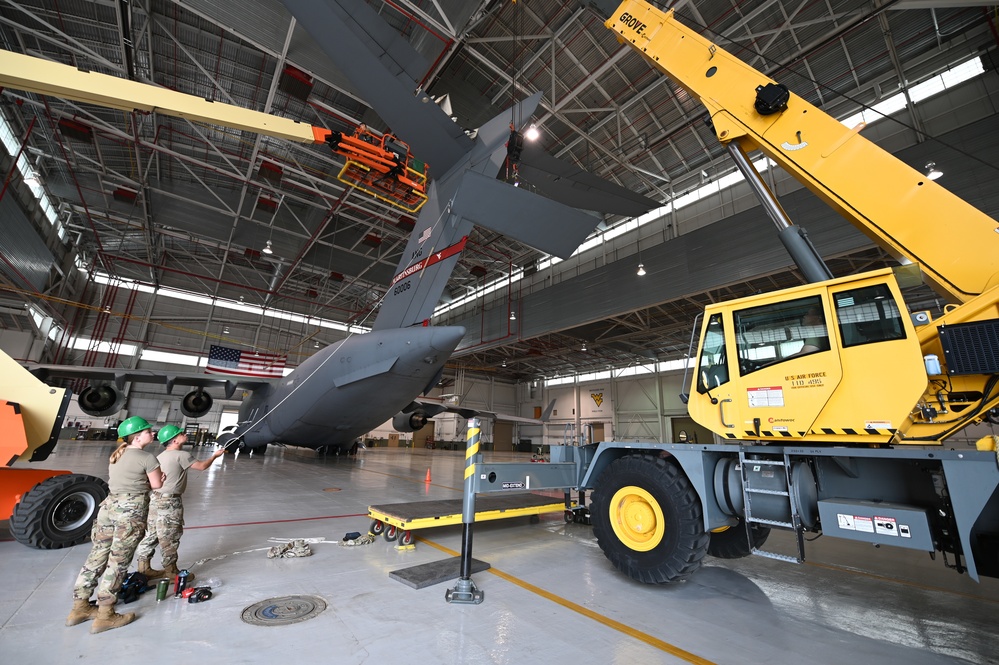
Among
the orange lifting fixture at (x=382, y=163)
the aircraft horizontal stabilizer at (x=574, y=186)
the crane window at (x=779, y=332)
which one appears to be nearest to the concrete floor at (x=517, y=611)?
the crane window at (x=779, y=332)

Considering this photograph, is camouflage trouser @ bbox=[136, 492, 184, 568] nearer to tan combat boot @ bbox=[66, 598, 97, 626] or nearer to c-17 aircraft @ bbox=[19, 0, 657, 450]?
tan combat boot @ bbox=[66, 598, 97, 626]

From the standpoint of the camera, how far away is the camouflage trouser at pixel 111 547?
2.84 metres

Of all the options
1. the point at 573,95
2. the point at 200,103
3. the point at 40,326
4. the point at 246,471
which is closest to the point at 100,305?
the point at 40,326

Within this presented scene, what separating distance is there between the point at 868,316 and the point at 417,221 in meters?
8.73

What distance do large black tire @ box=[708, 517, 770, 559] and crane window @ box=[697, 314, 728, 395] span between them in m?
1.70

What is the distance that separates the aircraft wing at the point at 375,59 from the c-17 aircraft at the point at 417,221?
0.7 inches

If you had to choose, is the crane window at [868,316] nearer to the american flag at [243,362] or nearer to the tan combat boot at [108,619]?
the tan combat boot at [108,619]

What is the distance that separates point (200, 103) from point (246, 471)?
32.7 ft

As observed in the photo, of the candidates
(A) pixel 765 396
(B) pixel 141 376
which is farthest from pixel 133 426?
(B) pixel 141 376

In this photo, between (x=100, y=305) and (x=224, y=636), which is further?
(x=100, y=305)

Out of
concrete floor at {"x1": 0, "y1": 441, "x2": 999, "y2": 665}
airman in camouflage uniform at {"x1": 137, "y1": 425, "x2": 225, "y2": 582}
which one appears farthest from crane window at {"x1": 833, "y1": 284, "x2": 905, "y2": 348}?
airman in camouflage uniform at {"x1": 137, "y1": 425, "x2": 225, "y2": 582}

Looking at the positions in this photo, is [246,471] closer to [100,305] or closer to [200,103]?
[200,103]

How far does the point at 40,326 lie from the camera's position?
22812 mm

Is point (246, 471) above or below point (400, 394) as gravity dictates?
below
